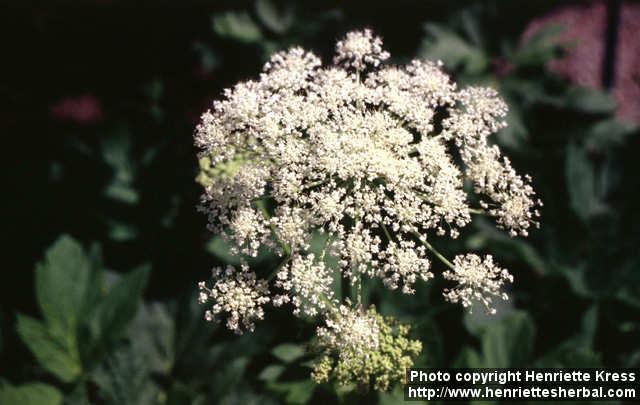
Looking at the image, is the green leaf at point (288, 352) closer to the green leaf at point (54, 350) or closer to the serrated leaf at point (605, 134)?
the green leaf at point (54, 350)

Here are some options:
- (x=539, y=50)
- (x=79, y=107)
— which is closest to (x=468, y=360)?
(x=539, y=50)

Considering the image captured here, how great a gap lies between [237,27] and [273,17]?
0.78 feet

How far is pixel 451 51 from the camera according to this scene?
148 inches

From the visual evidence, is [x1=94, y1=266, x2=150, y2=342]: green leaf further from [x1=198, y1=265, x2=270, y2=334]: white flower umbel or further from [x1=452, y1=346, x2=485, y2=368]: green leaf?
[x1=452, y1=346, x2=485, y2=368]: green leaf

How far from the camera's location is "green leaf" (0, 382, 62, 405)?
9.04ft

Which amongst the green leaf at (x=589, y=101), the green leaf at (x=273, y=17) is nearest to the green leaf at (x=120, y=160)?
the green leaf at (x=273, y=17)

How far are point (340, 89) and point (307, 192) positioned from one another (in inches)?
13.8

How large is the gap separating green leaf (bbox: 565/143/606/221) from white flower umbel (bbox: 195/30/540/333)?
1500 mm

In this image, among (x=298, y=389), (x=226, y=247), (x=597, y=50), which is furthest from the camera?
(x=597, y=50)

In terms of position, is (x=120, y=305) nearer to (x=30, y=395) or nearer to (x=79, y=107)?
(x=30, y=395)

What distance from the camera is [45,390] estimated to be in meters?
2.81

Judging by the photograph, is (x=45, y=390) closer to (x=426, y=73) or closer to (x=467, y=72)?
(x=426, y=73)

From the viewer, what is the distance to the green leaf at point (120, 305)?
2.84 metres

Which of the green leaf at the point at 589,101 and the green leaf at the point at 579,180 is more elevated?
the green leaf at the point at 589,101
